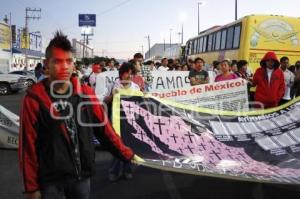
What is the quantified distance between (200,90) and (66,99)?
6.43m

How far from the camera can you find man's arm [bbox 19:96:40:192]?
3.03m

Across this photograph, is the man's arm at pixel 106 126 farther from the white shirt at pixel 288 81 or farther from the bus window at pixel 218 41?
the bus window at pixel 218 41

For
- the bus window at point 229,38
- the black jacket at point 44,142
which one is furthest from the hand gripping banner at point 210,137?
the bus window at point 229,38

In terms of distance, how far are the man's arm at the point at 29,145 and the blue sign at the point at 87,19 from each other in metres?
49.8

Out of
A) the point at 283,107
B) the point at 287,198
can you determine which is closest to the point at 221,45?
the point at 283,107

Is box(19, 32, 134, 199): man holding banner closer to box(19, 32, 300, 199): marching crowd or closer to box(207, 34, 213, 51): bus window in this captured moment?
box(19, 32, 300, 199): marching crowd

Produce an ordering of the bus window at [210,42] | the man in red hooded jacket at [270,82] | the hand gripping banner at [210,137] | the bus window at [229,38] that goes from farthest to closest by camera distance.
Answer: the bus window at [210,42] → the bus window at [229,38] → the man in red hooded jacket at [270,82] → the hand gripping banner at [210,137]

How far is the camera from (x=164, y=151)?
5.57 m

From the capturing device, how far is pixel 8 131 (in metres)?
9.12

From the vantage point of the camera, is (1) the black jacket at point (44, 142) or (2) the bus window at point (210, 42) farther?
(2) the bus window at point (210, 42)

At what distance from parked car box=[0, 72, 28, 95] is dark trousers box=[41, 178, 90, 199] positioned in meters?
24.8

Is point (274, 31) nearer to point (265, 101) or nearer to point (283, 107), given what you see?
point (265, 101)

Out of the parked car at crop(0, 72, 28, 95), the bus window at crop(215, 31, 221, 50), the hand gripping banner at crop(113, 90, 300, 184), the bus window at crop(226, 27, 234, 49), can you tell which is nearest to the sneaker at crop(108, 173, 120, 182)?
the hand gripping banner at crop(113, 90, 300, 184)

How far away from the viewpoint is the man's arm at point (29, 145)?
3025 millimetres
